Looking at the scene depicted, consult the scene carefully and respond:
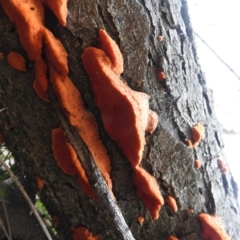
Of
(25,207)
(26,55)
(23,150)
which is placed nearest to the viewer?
(26,55)

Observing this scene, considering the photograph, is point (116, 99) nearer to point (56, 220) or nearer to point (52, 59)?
point (52, 59)

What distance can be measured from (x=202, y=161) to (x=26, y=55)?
46 centimetres

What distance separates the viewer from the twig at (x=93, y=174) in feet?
2.18

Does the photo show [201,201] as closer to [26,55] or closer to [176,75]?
[176,75]

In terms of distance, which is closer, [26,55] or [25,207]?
Answer: [26,55]

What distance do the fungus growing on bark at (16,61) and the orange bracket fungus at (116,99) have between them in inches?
4.5

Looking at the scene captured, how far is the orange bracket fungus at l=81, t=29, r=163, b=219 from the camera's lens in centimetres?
67

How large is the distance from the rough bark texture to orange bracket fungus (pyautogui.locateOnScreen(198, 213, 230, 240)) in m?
0.01

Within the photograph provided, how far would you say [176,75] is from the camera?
0.77m

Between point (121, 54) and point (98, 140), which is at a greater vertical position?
point (121, 54)

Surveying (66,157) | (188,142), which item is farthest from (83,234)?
(188,142)

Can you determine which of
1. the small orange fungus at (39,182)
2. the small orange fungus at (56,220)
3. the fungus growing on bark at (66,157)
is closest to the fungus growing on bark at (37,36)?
the fungus growing on bark at (66,157)

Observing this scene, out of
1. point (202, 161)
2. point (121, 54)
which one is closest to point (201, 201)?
point (202, 161)

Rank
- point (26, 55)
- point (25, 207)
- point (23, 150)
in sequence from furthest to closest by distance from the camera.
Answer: point (25, 207), point (23, 150), point (26, 55)
